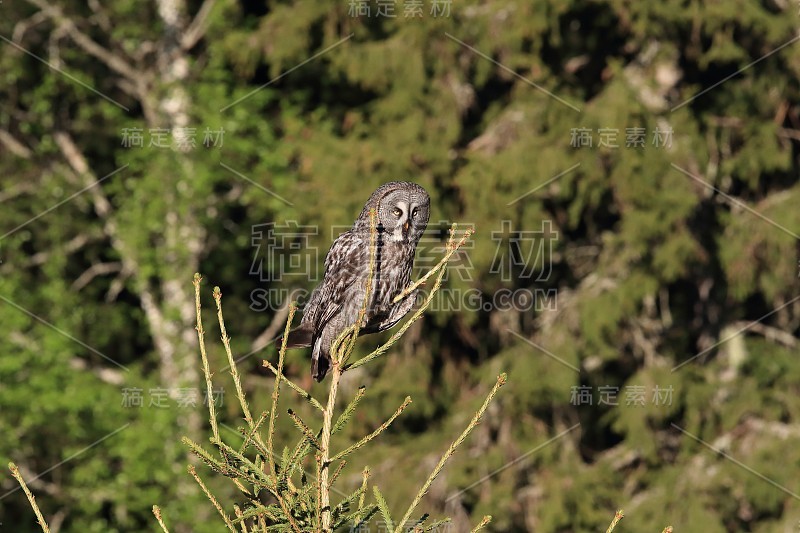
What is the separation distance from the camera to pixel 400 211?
13.3 feet

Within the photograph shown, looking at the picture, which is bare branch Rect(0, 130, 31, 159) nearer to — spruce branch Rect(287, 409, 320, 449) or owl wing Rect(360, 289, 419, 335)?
owl wing Rect(360, 289, 419, 335)

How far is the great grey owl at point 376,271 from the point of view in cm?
396

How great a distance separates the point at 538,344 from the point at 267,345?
256 cm

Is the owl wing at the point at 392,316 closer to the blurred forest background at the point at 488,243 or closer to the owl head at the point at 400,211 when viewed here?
the owl head at the point at 400,211

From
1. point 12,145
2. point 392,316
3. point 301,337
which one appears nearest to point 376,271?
point 392,316

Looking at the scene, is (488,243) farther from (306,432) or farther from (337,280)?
(306,432)

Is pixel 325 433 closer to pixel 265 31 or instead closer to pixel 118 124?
pixel 265 31

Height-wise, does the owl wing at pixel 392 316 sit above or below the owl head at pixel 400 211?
below

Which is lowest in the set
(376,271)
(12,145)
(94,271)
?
(94,271)

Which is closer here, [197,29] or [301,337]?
[301,337]

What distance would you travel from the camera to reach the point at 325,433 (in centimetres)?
271

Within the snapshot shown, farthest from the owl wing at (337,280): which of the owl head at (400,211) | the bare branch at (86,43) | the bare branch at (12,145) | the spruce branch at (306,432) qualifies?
the bare branch at (12,145)

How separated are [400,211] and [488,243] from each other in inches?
196

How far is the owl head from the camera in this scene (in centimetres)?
403
